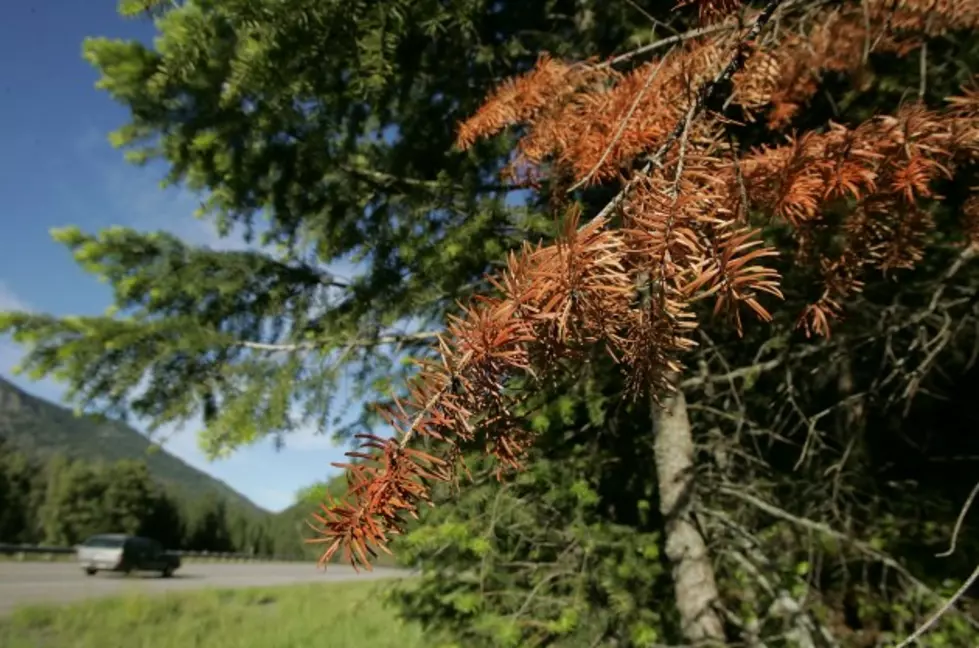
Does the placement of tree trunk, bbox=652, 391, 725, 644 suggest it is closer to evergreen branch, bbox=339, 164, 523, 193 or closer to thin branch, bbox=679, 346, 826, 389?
thin branch, bbox=679, 346, 826, 389

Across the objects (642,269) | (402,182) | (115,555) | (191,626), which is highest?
(402,182)

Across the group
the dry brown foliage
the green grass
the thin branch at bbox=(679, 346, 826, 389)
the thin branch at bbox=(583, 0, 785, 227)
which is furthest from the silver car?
the thin branch at bbox=(583, 0, 785, 227)

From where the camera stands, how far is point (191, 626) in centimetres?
1099

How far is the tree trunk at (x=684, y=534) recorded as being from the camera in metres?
3.05

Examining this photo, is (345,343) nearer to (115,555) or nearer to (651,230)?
(651,230)

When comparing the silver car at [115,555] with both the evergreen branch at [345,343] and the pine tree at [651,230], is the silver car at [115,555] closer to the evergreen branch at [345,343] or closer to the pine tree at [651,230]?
the evergreen branch at [345,343]

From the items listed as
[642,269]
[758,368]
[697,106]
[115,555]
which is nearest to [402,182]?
[758,368]

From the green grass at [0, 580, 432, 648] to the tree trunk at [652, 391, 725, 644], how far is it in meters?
3.50

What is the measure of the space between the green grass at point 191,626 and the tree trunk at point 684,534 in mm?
3500

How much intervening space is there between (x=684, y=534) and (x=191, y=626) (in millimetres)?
10659

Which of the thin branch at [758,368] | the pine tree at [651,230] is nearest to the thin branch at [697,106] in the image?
the pine tree at [651,230]

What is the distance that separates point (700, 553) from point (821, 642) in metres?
0.87

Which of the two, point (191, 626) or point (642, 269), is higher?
point (642, 269)

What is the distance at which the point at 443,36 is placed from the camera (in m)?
3.83
